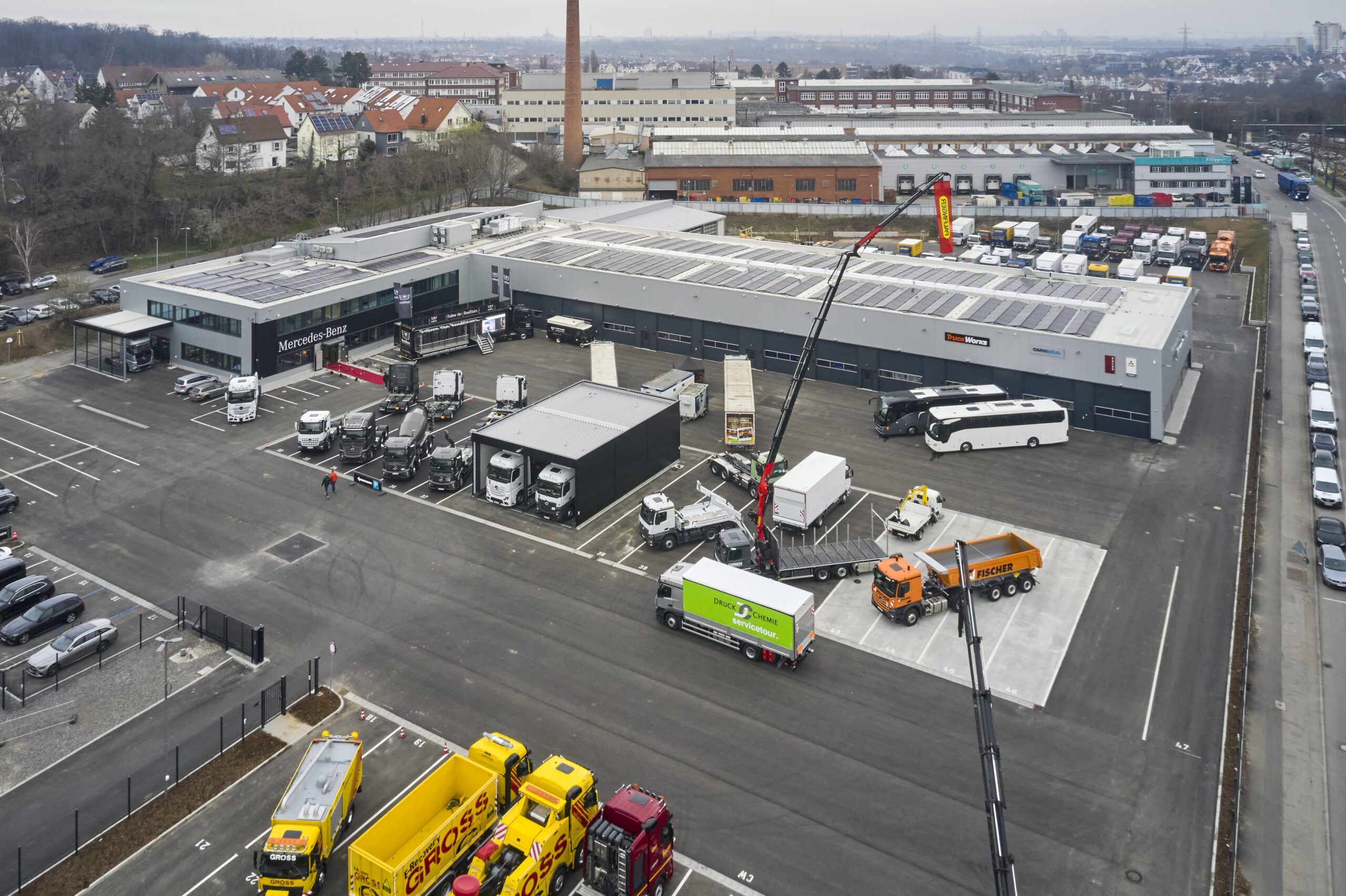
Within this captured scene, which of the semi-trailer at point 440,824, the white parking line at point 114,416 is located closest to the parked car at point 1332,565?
the semi-trailer at point 440,824

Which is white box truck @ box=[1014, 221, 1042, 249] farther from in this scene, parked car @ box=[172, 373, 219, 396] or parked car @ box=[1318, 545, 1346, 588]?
parked car @ box=[172, 373, 219, 396]

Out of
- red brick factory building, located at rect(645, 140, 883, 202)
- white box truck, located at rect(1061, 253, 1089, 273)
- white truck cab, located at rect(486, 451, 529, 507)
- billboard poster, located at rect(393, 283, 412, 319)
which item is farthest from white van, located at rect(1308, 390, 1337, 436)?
red brick factory building, located at rect(645, 140, 883, 202)

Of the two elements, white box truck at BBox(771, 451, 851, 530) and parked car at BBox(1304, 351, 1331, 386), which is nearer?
white box truck at BBox(771, 451, 851, 530)

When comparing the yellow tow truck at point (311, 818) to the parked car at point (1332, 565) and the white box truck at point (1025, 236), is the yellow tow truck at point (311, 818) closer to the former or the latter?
the parked car at point (1332, 565)

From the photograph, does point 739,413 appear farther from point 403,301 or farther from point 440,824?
point 440,824

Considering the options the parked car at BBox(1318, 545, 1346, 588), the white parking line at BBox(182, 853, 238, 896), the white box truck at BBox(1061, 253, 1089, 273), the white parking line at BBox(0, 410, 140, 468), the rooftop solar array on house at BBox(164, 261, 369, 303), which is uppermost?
the white box truck at BBox(1061, 253, 1089, 273)

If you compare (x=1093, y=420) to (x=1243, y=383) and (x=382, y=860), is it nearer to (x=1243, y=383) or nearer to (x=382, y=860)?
(x=1243, y=383)

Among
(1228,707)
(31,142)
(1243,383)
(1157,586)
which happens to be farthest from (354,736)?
(31,142)
